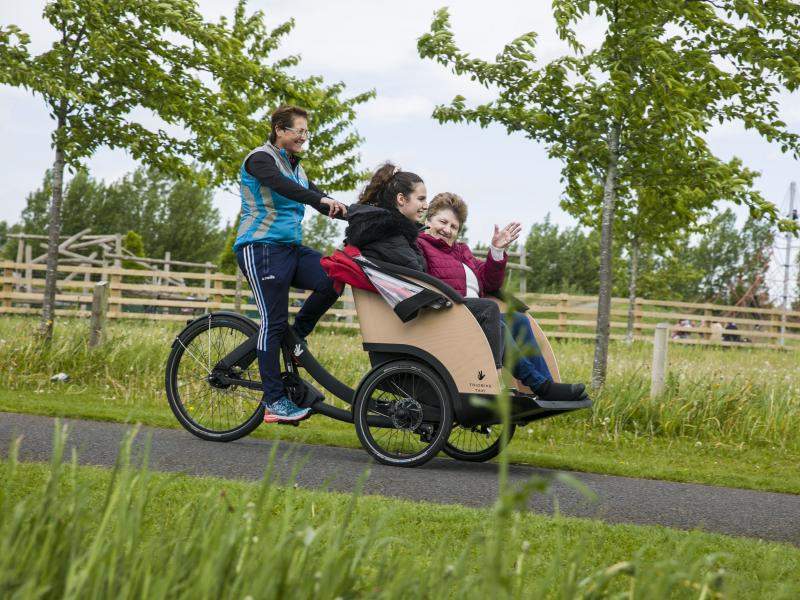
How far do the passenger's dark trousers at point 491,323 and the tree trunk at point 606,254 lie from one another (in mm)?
4319

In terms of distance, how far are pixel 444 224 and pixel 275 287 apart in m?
1.14

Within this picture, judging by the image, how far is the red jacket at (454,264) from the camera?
240 inches

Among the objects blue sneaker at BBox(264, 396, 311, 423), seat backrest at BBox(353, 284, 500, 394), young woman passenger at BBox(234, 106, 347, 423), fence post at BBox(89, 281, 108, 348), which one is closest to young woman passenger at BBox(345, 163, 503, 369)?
seat backrest at BBox(353, 284, 500, 394)

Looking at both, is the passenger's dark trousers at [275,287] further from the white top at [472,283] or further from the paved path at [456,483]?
the white top at [472,283]

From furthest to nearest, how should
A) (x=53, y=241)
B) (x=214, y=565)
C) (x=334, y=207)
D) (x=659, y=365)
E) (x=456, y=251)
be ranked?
(x=53, y=241) → (x=659, y=365) → (x=456, y=251) → (x=334, y=207) → (x=214, y=565)

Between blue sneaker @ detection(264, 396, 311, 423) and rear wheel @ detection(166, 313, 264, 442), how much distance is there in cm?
22

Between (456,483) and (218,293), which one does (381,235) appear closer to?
(456,483)

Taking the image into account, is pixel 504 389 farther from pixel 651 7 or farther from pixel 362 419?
pixel 651 7

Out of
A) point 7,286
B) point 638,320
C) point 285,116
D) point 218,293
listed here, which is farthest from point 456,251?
point 638,320

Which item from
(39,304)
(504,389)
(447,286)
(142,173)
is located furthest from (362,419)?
(142,173)

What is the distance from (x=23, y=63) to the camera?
455 inches

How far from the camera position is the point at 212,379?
6602 millimetres

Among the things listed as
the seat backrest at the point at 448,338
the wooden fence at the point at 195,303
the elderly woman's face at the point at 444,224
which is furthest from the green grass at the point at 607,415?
the wooden fence at the point at 195,303

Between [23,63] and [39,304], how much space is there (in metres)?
14.8
